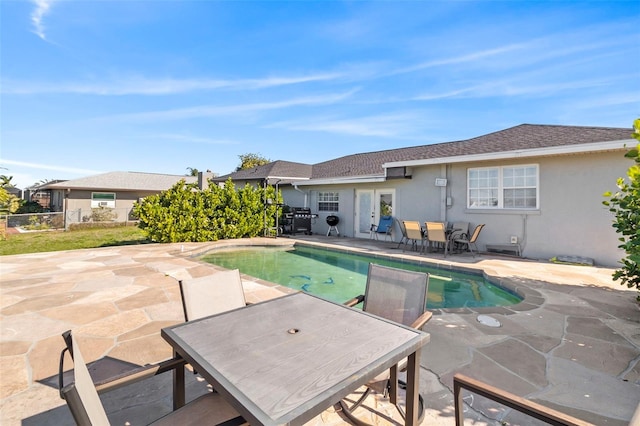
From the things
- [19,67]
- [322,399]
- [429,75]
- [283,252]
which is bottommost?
[283,252]

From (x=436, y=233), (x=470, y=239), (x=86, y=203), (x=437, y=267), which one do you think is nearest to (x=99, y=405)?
(x=437, y=267)

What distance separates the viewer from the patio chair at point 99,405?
93cm

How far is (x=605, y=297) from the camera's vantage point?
4840 millimetres

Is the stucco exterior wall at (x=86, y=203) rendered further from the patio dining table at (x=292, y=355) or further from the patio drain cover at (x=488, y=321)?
the patio drain cover at (x=488, y=321)

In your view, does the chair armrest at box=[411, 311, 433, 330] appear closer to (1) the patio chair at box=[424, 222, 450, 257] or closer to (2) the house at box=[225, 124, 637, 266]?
(1) the patio chair at box=[424, 222, 450, 257]

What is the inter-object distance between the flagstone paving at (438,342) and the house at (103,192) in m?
15.8

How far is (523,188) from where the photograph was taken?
9.00 m

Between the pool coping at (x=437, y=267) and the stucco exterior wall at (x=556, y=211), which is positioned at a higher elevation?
the stucco exterior wall at (x=556, y=211)

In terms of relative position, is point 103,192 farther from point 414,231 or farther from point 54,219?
point 414,231

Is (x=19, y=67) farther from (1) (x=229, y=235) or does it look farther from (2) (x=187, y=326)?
(2) (x=187, y=326)

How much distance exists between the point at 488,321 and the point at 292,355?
3.27m

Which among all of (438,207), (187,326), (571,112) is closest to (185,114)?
(438,207)

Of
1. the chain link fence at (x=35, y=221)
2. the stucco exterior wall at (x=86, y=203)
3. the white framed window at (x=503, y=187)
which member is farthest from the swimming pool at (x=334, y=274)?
the chain link fence at (x=35, y=221)

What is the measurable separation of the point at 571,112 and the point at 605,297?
12583mm
